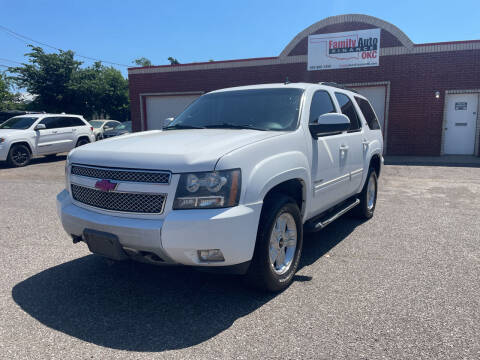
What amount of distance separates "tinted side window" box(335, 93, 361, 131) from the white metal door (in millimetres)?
12079

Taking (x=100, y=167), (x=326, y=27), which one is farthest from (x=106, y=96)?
(x=100, y=167)

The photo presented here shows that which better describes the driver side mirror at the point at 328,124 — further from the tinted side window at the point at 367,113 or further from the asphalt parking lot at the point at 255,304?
the tinted side window at the point at 367,113

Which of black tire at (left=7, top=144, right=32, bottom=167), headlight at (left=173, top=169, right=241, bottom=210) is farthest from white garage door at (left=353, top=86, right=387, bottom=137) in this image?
headlight at (left=173, top=169, right=241, bottom=210)

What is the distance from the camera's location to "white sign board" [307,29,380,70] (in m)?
16.0

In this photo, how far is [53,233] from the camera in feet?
17.5

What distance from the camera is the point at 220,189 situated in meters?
2.87

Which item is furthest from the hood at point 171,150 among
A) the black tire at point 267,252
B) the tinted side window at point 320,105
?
the tinted side window at point 320,105

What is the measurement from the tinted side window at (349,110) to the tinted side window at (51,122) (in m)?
11.7

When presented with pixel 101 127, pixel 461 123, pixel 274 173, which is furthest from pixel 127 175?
pixel 101 127

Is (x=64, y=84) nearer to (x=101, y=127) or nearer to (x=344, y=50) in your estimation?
(x=101, y=127)

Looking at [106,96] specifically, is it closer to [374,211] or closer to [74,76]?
[74,76]

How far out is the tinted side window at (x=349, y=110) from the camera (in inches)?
203

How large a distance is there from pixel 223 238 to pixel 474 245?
3.64 m

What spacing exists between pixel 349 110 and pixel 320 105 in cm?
104
